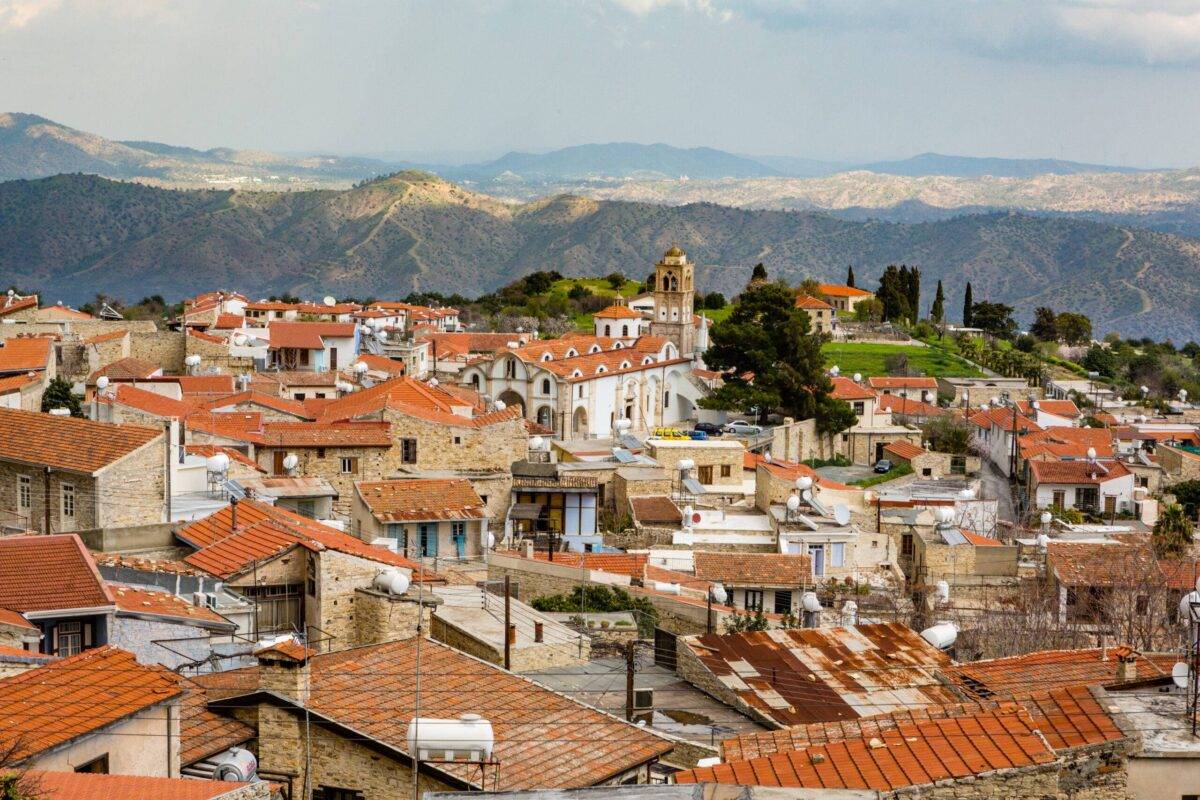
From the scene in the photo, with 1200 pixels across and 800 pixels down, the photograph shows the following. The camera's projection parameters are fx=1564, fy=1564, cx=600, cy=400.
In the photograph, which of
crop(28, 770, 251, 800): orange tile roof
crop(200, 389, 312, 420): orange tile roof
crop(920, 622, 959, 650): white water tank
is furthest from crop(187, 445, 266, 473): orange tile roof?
crop(28, 770, 251, 800): orange tile roof

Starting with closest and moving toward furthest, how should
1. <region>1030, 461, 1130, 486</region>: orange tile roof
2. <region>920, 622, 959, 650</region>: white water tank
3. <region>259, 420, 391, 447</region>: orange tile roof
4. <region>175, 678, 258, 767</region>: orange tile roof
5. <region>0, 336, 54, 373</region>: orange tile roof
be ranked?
<region>175, 678, 258, 767</region>: orange tile roof, <region>920, 622, 959, 650</region>: white water tank, <region>259, 420, 391, 447</region>: orange tile roof, <region>0, 336, 54, 373</region>: orange tile roof, <region>1030, 461, 1130, 486</region>: orange tile roof

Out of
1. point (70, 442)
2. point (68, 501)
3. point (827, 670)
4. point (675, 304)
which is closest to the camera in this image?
point (827, 670)

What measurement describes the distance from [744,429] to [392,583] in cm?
3003

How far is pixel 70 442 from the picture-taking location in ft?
61.1

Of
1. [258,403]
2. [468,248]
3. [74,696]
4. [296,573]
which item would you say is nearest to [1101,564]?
[296,573]

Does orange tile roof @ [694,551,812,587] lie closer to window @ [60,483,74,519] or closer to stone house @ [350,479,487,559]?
stone house @ [350,479,487,559]

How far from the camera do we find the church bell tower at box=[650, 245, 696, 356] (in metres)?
57.2

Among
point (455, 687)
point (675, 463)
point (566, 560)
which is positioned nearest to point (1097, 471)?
point (675, 463)

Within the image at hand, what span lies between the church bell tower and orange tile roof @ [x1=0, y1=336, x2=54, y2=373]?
2535 centimetres

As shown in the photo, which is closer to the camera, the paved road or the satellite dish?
the satellite dish

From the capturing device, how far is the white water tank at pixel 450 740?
9.62 m

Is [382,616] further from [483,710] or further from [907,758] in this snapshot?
[907,758]

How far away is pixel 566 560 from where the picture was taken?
2244cm

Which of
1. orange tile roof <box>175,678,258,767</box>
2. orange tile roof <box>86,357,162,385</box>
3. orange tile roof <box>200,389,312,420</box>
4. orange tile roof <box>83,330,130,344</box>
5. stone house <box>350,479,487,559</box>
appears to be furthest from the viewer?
orange tile roof <box>83,330,130,344</box>
